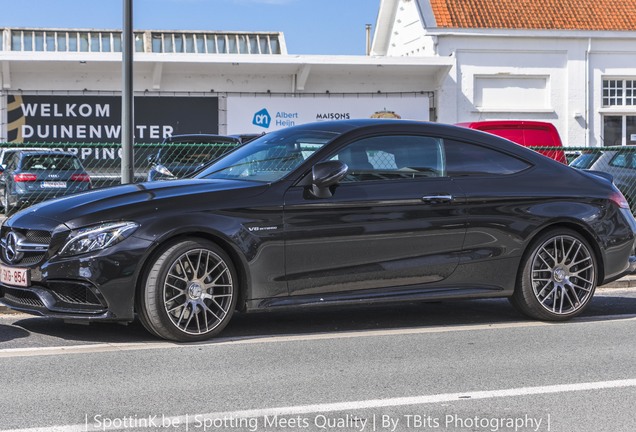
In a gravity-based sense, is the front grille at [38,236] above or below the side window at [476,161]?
below

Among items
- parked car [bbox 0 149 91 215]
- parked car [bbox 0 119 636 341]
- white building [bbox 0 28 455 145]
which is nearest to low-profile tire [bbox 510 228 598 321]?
parked car [bbox 0 119 636 341]

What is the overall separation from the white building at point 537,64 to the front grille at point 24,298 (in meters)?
27.3

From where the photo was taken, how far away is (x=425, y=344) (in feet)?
22.9

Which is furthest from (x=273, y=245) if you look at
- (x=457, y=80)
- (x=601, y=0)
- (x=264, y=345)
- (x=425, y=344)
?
(x=601, y=0)

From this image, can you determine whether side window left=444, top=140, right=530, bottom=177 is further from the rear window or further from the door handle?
the rear window

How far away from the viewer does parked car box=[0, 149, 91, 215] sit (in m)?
14.4

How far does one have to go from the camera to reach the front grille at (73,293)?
21.3ft

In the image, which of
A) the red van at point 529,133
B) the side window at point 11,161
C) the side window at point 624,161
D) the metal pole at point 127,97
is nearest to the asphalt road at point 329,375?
the metal pole at point 127,97

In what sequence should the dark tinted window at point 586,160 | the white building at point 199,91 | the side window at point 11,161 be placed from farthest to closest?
the white building at point 199,91, the side window at point 11,161, the dark tinted window at point 586,160

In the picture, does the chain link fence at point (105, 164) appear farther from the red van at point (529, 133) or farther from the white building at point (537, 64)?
the white building at point (537, 64)

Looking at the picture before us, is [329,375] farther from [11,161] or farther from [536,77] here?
[536,77]

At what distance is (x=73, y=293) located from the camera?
6535 millimetres

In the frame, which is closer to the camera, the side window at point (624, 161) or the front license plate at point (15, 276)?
the front license plate at point (15, 276)

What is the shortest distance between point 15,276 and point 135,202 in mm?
997
